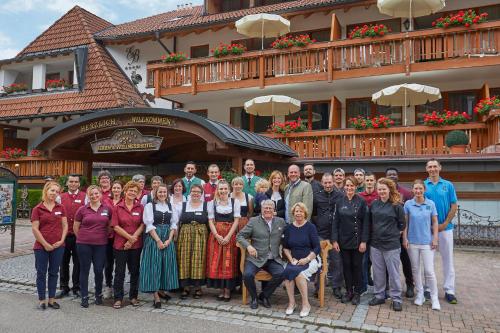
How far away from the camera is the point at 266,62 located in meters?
16.1

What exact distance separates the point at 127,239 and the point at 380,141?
901 centimetres

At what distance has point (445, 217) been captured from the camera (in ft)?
21.2

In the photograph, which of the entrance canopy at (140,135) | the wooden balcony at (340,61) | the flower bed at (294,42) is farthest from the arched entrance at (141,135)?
the flower bed at (294,42)

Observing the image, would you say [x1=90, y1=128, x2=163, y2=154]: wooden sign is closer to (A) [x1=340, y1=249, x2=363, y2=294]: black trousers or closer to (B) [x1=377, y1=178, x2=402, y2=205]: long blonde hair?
(A) [x1=340, y1=249, x2=363, y2=294]: black trousers

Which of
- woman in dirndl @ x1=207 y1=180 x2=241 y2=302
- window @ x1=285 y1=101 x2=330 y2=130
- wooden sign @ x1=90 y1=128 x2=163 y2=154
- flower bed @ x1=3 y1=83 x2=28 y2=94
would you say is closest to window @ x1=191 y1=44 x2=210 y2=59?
window @ x1=285 y1=101 x2=330 y2=130

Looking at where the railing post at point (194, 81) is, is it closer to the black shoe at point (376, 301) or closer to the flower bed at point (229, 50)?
the flower bed at point (229, 50)

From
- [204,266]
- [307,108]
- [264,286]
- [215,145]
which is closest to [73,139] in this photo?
[215,145]

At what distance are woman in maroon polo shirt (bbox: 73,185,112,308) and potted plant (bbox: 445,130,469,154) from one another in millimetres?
9409

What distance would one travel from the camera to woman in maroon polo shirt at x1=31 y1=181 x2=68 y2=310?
6043 millimetres

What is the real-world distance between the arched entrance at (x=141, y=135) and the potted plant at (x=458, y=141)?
4849mm

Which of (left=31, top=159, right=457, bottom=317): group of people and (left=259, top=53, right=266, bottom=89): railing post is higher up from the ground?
(left=259, top=53, right=266, bottom=89): railing post

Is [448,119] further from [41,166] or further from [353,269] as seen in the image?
[41,166]

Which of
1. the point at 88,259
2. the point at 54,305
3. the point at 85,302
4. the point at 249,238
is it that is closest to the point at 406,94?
the point at 249,238

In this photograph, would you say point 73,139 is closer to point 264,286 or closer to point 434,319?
point 264,286
